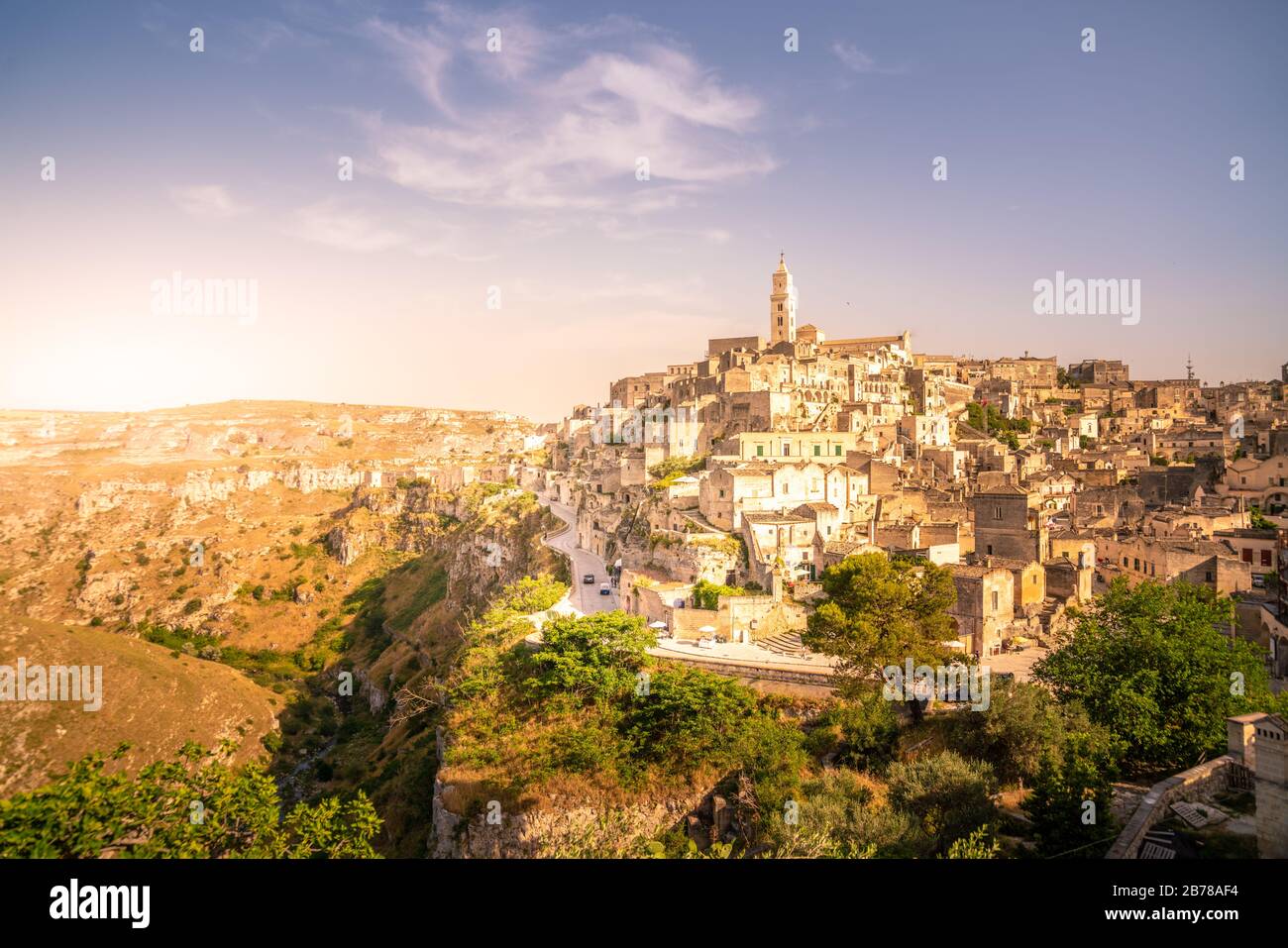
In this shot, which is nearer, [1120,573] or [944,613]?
[944,613]

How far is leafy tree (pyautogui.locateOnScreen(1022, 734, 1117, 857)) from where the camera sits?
12781mm

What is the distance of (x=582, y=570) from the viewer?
119ft

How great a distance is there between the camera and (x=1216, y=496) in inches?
1465

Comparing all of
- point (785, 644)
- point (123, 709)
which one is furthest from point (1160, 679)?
point (123, 709)

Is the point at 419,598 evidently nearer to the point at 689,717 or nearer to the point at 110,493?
the point at 689,717

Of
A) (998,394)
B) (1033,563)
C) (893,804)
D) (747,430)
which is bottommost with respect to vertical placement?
(893,804)

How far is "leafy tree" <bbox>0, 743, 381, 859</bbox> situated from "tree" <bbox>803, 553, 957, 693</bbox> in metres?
14.2

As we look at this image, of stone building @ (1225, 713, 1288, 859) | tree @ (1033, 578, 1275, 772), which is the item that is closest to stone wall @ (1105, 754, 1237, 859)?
stone building @ (1225, 713, 1288, 859)

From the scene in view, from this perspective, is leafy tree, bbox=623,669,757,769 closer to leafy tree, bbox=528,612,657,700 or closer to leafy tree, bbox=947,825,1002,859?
leafy tree, bbox=528,612,657,700

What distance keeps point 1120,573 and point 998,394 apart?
37268mm

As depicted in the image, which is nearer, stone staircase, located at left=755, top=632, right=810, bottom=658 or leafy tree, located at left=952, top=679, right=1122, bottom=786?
leafy tree, located at left=952, top=679, right=1122, bottom=786

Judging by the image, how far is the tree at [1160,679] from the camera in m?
16.5
